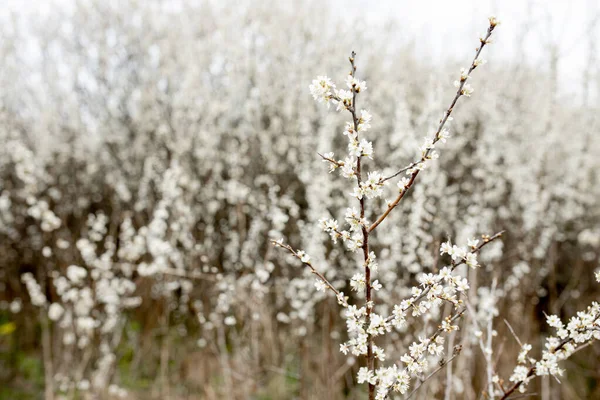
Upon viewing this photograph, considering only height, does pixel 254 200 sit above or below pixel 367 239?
above

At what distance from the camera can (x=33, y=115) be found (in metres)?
7.68

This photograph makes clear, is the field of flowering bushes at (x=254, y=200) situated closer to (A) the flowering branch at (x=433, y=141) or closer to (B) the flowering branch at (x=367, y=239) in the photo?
(B) the flowering branch at (x=367, y=239)

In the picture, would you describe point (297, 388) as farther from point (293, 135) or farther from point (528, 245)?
point (293, 135)

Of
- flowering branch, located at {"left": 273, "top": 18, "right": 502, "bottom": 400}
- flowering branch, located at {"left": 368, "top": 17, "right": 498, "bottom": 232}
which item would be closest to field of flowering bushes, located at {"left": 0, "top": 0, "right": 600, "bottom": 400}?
flowering branch, located at {"left": 273, "top": 18, "right": 502, "bottom": 400}

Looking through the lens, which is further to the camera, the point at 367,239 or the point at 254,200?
the point at 254,200

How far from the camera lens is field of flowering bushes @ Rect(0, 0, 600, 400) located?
3.72 metres

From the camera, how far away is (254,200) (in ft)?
14.5

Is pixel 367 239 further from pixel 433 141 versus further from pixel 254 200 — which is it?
pixel 254 200

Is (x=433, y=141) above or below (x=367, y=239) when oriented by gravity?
above

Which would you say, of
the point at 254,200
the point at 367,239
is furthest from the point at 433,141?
the point at 254,200

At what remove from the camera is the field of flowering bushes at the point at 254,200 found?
12.2 feet

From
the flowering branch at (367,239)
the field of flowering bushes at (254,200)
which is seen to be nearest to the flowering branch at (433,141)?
the flowering branch at (367,239)

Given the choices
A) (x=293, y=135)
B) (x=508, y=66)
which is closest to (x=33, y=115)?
(x=293, y=135)

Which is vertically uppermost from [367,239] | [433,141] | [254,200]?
[254,200]
